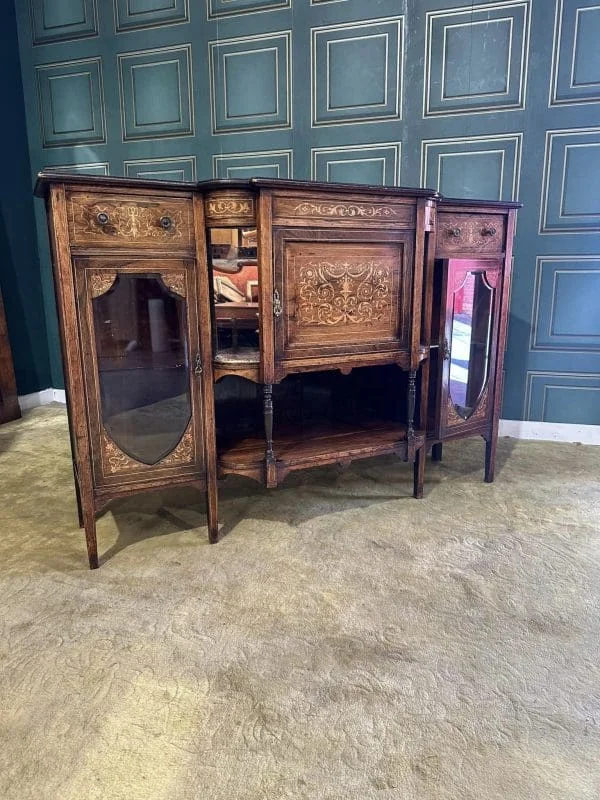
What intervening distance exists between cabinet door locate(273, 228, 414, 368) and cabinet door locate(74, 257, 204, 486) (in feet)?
0.97

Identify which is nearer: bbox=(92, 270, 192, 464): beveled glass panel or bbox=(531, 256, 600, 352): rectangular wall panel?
bbox=(92, 270, 192, 464): beveled glass panel

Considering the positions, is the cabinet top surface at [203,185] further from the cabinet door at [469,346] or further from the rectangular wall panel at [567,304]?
the rectangular wall panel at [567,304]

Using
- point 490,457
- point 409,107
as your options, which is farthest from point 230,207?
point 409,107

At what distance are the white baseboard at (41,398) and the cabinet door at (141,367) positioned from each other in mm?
2155

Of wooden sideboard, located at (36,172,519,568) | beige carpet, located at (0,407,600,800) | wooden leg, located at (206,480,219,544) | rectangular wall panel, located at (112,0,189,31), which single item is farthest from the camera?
rectangular wall panel, located at (112,0,189,31)

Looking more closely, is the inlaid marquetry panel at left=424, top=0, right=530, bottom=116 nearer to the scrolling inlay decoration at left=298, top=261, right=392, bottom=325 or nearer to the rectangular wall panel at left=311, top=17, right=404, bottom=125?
the rectangular wall panel at left=311, top=17, right=404, bottom=125

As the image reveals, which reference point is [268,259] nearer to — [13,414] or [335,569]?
[335,569]

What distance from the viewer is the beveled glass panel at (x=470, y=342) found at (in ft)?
7.46

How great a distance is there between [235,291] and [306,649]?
4.49 ft

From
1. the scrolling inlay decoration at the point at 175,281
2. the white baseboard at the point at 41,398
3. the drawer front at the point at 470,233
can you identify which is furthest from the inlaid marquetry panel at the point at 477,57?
the white baseboard at the point at 41,398

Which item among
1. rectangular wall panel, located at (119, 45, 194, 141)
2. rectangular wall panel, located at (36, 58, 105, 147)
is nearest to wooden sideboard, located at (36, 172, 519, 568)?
rectangular wall panel, located at (119, 45, 194, 141)

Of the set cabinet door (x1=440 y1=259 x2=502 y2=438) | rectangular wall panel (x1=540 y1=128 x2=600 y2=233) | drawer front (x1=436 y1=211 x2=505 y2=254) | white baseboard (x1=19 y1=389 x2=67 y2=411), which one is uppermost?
rectangular wall panel (x1=540 y1=128 x2=600 y2=233)

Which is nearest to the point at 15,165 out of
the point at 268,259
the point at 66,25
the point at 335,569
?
the point at 66,25

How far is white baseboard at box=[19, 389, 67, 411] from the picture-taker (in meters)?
3.75
